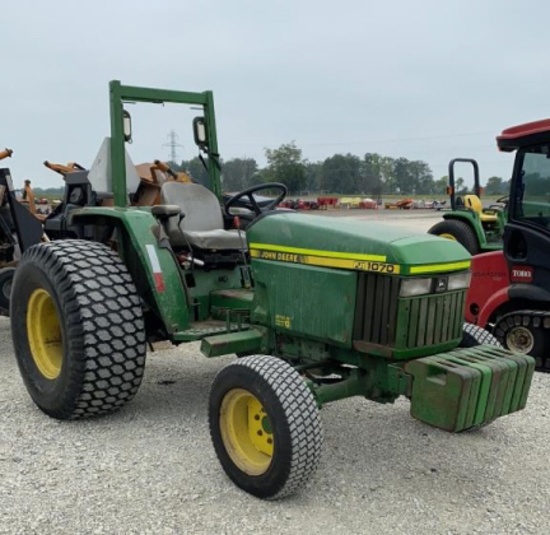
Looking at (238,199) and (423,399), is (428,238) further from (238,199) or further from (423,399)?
(238,199)

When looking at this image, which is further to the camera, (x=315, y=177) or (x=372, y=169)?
(x=372, y=169)

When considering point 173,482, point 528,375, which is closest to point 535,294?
point 528,375

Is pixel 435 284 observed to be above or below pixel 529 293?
above

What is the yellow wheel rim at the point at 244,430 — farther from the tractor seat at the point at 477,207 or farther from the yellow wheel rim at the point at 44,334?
the tractor seat at the point at 477,207

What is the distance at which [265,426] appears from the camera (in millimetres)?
3318

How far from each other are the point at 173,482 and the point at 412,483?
1214 millimetres

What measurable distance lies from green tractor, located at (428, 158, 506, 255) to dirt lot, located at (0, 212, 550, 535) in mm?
5545

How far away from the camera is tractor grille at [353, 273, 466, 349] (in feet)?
10.7

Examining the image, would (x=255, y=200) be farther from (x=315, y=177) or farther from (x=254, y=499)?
(x=315, y=177)

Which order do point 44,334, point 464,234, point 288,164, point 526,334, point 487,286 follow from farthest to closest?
point 288,164, point 464,234, point 487,286, point 526,334, point 44,334

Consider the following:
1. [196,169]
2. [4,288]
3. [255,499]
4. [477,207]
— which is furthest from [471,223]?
[255,499]

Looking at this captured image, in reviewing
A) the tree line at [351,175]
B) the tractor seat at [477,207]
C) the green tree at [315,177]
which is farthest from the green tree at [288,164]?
the tractor seat at [477,207]

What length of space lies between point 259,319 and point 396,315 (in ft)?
3.06

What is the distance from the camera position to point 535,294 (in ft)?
18.5
